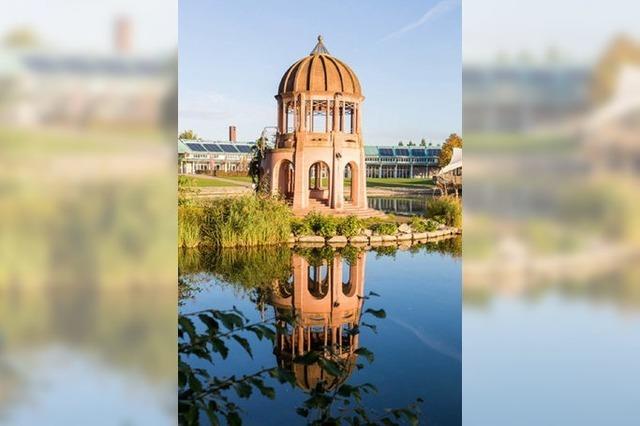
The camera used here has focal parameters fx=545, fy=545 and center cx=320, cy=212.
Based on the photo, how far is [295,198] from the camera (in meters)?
14.6

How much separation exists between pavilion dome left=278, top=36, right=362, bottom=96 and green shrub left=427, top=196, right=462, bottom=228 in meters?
3.89

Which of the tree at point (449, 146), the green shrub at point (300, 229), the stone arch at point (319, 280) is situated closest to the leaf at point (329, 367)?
the stone arch at point (319, 280)

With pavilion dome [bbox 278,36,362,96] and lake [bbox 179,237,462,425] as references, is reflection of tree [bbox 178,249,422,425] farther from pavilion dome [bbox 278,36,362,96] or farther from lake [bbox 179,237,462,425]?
pavilion dome [bbox 278,36,362,96]

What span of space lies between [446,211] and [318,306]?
25.7 feet

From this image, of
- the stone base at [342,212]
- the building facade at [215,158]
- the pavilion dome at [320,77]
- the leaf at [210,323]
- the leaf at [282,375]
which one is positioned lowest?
the leaf at [282,375]

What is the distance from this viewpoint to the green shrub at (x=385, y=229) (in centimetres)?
1200

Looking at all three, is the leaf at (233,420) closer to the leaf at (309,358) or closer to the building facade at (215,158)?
the leaf at (309,358)

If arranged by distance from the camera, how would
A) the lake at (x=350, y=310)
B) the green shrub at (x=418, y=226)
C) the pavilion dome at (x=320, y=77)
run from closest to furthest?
the lake at (x=350, y=310) → the green shrub at (x=418, y=226) → the pavilion dome at (x=320, y=77)

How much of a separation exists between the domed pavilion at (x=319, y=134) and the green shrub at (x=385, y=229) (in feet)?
8.21
